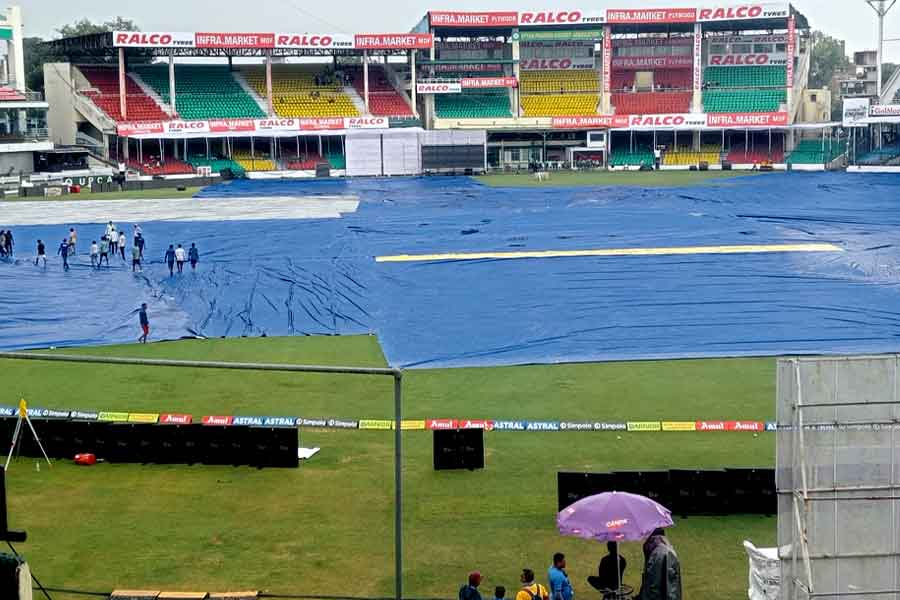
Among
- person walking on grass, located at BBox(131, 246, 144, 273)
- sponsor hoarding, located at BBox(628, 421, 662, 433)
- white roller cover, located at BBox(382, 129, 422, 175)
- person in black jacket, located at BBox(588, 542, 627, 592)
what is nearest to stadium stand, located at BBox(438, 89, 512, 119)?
white roller cover, located at BBox(382, 129, 422, 175)

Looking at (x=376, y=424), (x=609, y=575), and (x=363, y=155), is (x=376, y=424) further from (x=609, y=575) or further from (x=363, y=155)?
(x=363, y=155)

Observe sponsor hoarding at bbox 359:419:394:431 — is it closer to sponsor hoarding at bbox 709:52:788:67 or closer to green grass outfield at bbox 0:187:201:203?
green grass outfield at bbox 0:187:201:203

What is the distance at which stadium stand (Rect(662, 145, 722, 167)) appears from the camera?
304ft

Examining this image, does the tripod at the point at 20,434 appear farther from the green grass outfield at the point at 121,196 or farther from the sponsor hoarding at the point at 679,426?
the green grass outfield at the point at 121,196

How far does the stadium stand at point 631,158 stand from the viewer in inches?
3647

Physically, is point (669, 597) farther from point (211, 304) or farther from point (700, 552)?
point (211, 304)

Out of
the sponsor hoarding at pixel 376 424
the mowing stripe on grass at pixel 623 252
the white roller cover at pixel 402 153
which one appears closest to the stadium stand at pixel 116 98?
the white roller cover at pixel 402 153

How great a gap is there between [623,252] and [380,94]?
55.2 metres

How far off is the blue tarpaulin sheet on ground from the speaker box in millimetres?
9582

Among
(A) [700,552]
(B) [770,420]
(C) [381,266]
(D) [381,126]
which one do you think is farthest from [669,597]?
(D) [381,126]

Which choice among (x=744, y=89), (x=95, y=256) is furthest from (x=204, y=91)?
(x=95, y=256)

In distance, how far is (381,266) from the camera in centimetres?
4247

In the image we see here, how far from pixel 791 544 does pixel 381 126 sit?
264ft

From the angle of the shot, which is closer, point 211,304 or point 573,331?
point 573,331
